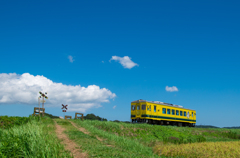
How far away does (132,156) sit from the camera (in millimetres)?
8727

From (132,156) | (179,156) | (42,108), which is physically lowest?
(179,156)

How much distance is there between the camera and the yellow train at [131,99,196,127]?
90.1 ft

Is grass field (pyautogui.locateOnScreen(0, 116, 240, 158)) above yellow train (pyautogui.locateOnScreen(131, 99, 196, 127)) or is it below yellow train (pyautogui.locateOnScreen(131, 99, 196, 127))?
below

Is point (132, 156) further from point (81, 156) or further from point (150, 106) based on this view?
point (150, 106)

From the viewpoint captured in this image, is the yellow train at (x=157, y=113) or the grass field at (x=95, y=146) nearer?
the grass field at (x=95, y=146)

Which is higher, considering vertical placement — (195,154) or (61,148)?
(61,148)

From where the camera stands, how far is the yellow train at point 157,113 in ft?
90.1

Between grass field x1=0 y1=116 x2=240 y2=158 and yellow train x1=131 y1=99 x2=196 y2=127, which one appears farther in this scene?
yellow train x1=131 y1=99 x2=196 y2=127

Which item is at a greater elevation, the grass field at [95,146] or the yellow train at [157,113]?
the yellow train at [157,113]

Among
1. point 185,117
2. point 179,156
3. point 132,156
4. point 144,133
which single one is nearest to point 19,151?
point 132,156

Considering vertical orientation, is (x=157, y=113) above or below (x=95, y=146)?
above

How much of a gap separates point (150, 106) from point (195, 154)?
1565 cm

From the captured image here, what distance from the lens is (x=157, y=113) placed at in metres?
28.6

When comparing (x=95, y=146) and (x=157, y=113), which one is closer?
(x=95, y=146)
